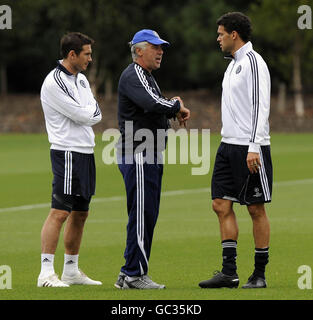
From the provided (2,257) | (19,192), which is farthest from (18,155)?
(2,257)

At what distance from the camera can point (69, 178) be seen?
33.5ft

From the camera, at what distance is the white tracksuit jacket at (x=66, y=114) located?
10.2 m

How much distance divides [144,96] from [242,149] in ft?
3.52

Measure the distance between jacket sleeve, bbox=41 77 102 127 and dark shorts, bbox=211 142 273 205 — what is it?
4.44ft

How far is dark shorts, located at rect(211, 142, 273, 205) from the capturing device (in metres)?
9.91

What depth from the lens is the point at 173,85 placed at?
234 ft

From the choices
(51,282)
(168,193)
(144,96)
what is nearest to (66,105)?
(144,96)

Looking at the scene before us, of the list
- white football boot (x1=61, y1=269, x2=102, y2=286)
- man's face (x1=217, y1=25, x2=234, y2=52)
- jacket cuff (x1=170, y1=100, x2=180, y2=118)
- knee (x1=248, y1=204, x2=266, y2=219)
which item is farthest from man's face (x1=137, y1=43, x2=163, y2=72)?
white football boot (x1=61, y1=269, x2=102, y2=286)

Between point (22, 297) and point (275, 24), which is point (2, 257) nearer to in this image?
point (22, 297)

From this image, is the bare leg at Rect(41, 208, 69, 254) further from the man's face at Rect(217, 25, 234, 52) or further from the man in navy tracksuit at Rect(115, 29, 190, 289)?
the man's face at Rect(217, 25, 234, 52)

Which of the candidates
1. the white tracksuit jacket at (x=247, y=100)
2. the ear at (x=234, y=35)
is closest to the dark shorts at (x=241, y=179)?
the white tracksuit jacket at (x=247, y=100)

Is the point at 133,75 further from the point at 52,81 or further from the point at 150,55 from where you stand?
the point at 52,81

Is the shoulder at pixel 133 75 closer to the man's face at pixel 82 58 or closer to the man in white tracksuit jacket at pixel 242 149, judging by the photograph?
the man's face at pixel 82 58

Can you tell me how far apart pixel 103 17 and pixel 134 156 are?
5156cm
